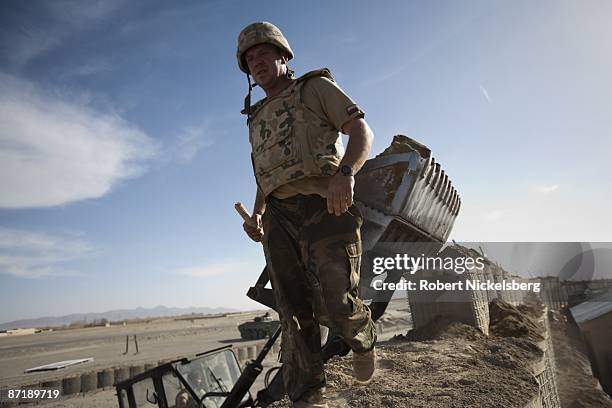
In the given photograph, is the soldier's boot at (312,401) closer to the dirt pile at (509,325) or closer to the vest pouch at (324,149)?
the vest pouch at (324,149)

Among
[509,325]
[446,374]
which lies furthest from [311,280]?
[509,325]

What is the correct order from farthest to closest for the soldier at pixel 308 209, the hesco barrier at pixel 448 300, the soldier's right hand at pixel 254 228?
the hesco barrier at pixel 448 300
the soldier's right hand at pixel 254 228
the soldier at pixel 308 209

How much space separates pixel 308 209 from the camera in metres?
2.05

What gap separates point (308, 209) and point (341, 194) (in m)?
0.32

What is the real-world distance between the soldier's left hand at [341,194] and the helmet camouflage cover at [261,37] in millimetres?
957

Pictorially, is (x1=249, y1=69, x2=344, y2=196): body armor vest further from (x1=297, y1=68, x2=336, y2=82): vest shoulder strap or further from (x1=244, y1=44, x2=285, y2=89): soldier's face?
(x1=244, y1=44, x2=285, y2=89): soldier's face

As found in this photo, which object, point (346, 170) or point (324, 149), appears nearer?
point (346, 170)

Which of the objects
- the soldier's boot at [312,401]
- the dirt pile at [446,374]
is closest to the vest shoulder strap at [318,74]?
the soldier's boot at [312,401]

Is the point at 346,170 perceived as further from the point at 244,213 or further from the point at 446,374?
the point at 446,374

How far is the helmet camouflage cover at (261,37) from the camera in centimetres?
216

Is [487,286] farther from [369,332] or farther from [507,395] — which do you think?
[369,332]

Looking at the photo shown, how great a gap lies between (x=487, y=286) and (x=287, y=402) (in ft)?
19.8

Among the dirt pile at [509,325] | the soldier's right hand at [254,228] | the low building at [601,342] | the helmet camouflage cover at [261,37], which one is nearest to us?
the helmet camouflage cover at [261,37]

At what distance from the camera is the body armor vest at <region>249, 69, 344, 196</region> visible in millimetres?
2020
